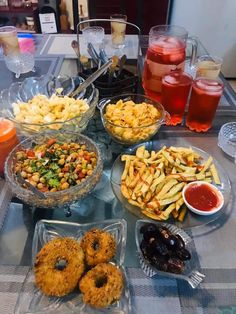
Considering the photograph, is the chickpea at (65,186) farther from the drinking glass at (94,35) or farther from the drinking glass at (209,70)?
the drinking glass at (94,35)

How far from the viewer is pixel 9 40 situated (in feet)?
4.09

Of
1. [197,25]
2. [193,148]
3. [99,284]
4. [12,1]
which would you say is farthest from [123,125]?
[12,1]

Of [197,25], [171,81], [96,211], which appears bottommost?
[197,25]

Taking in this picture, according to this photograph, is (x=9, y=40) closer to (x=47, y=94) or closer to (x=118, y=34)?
(x=47, y=94)

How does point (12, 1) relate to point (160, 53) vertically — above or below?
below

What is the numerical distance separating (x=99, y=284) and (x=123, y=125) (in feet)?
1.54

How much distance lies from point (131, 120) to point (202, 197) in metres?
0.31

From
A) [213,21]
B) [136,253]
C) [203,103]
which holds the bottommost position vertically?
[213,21]

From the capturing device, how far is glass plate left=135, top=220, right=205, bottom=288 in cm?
53

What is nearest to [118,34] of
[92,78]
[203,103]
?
[92,78]

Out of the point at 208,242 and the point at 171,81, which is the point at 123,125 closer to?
the point at 171,81

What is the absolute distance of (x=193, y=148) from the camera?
0.84 meters

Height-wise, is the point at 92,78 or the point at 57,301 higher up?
the point at 92,78

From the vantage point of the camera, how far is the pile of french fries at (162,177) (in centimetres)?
66
